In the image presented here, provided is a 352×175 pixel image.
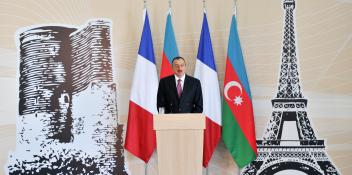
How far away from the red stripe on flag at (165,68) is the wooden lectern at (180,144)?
1.97 meters

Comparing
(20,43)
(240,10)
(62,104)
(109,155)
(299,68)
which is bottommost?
(109,155)

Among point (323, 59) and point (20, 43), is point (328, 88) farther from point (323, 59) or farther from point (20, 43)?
point (20, 43)

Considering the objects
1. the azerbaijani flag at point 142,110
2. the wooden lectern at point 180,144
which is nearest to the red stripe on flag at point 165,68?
the azerbaijani flag at point 142,110

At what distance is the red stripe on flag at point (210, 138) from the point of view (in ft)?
18.1

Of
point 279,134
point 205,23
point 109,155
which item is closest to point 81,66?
point 109,155

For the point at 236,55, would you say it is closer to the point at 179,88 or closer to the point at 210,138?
the point at 210,138

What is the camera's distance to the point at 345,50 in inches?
221

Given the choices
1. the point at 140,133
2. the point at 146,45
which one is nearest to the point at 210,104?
the point at 140,133

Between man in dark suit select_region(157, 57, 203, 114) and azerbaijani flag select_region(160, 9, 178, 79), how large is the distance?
103 cm

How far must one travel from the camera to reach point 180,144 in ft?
11.9

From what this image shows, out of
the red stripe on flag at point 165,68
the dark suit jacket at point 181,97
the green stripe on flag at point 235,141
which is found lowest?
the green stripe on flag at point 235,141

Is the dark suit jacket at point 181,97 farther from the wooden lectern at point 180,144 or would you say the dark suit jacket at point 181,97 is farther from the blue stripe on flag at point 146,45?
the blue stripe on flag at point 146,45

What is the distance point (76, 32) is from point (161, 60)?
48.7 inches

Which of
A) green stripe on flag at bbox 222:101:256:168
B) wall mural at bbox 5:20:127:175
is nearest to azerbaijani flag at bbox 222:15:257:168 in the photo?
green stripe on flag at bbox 222:101:256:168
